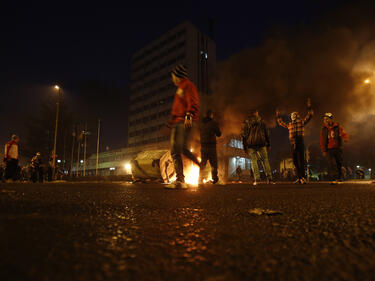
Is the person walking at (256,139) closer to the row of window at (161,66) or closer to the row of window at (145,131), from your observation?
the row of window at (161,66)

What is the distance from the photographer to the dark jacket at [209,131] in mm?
6695

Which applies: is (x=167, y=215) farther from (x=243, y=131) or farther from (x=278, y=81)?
(x=278, y=81)

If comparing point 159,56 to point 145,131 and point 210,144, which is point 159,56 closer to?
point 145,131

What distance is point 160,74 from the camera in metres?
68.4

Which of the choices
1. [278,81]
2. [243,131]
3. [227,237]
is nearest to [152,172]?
[243,131]

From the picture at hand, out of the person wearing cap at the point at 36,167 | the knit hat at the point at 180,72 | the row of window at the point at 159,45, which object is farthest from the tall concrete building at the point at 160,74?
the knit hat at the point at 180,72

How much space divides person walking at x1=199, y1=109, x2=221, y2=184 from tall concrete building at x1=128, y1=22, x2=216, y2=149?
1890 inches

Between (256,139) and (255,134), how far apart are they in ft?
0.44

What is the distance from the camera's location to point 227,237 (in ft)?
3.65

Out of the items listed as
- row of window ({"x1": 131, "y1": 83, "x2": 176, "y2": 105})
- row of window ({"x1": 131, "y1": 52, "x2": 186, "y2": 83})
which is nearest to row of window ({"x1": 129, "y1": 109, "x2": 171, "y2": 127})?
row of window ({"x1": 131, "y1": 83, "x2": 176, "y2": 105})

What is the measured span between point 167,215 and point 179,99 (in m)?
2.96

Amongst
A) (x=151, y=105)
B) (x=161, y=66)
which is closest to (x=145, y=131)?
(x=151, y=105)

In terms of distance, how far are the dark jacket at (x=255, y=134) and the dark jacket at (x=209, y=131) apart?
0.78 metres

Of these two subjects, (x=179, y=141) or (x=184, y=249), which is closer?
(x=184, y=249)
